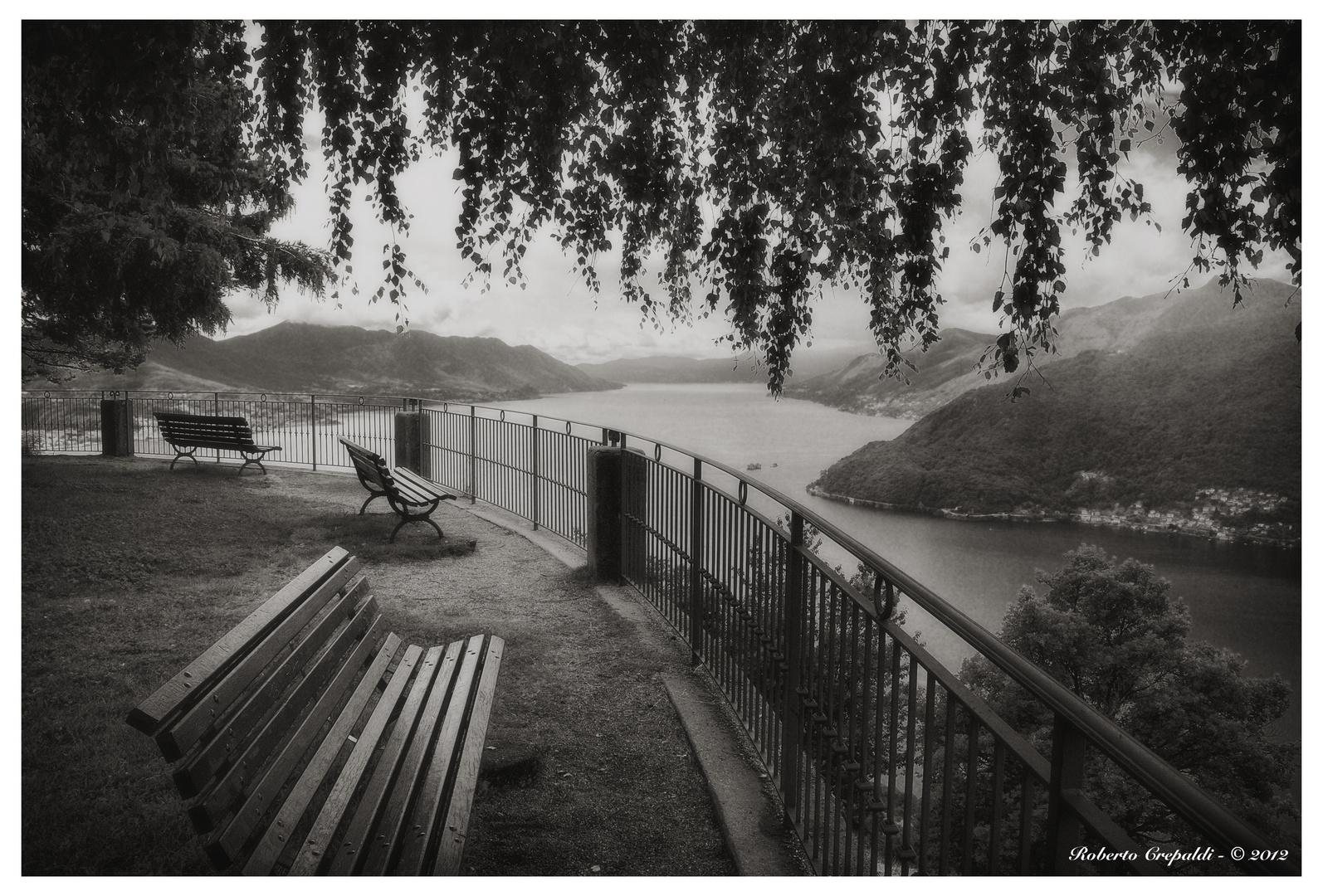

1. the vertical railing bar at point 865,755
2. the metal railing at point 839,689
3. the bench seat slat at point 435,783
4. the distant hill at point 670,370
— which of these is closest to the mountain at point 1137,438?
the distant hill at point 670,370

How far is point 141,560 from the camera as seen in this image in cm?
621

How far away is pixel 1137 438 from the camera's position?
40781 mm

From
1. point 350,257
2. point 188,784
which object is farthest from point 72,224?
point 188,784

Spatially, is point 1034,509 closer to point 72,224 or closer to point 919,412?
point 919,412

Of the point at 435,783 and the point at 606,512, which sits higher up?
the point at 606,512

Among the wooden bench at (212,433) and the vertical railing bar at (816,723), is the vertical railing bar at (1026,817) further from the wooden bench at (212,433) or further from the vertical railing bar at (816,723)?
the wooden bench at (212,433)

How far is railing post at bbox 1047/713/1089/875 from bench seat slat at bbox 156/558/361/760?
5.23ft

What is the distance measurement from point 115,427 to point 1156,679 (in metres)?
28.9

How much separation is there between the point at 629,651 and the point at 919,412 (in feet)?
120

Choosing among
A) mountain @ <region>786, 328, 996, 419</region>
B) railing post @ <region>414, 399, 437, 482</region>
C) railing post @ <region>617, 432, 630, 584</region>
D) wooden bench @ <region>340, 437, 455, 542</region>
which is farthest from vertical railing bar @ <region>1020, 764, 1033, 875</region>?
mountain @ <region>786, 328, 996, 419</region>

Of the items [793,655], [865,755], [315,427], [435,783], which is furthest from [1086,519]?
[435,783]

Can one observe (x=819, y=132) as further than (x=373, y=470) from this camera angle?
No

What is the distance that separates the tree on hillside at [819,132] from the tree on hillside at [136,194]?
0.13 m

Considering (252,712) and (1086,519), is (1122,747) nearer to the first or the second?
(252,712)
